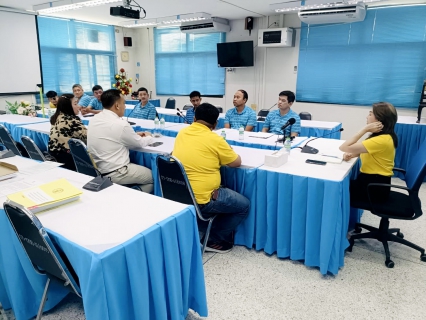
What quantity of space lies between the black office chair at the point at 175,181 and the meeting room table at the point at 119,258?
0.37 m

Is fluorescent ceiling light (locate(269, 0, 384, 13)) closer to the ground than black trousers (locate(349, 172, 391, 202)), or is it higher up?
higher up

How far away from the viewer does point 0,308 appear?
1.90 meters

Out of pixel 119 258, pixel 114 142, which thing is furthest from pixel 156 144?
pixel 119 258

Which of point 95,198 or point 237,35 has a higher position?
point 237,35

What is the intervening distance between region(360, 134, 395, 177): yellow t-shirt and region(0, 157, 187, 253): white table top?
5.03 ft

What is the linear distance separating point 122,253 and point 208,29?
6.68 meters

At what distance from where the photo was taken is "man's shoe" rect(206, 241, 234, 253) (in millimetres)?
2539

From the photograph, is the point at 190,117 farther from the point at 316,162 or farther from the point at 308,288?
the point at 308,288

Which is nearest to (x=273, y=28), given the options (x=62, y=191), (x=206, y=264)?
(x=206, y=264)

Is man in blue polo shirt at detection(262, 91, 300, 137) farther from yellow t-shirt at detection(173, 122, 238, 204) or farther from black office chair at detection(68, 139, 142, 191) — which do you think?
black office chair at detection(68, 139, 142, 191)

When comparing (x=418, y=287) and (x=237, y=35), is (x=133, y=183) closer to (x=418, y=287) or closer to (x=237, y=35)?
(x=418, y=287)

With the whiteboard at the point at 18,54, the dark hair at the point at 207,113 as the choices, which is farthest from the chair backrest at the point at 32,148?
the whiteboard at the point at 18,54

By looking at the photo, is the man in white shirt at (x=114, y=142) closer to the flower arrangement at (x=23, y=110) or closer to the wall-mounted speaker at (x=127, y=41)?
the flower arrangement at (x=23, y=110)

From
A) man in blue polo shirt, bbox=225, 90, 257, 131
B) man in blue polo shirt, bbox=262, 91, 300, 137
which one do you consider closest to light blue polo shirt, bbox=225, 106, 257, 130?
man in blue polo shirt, bbox=225, 90, 257, 131
